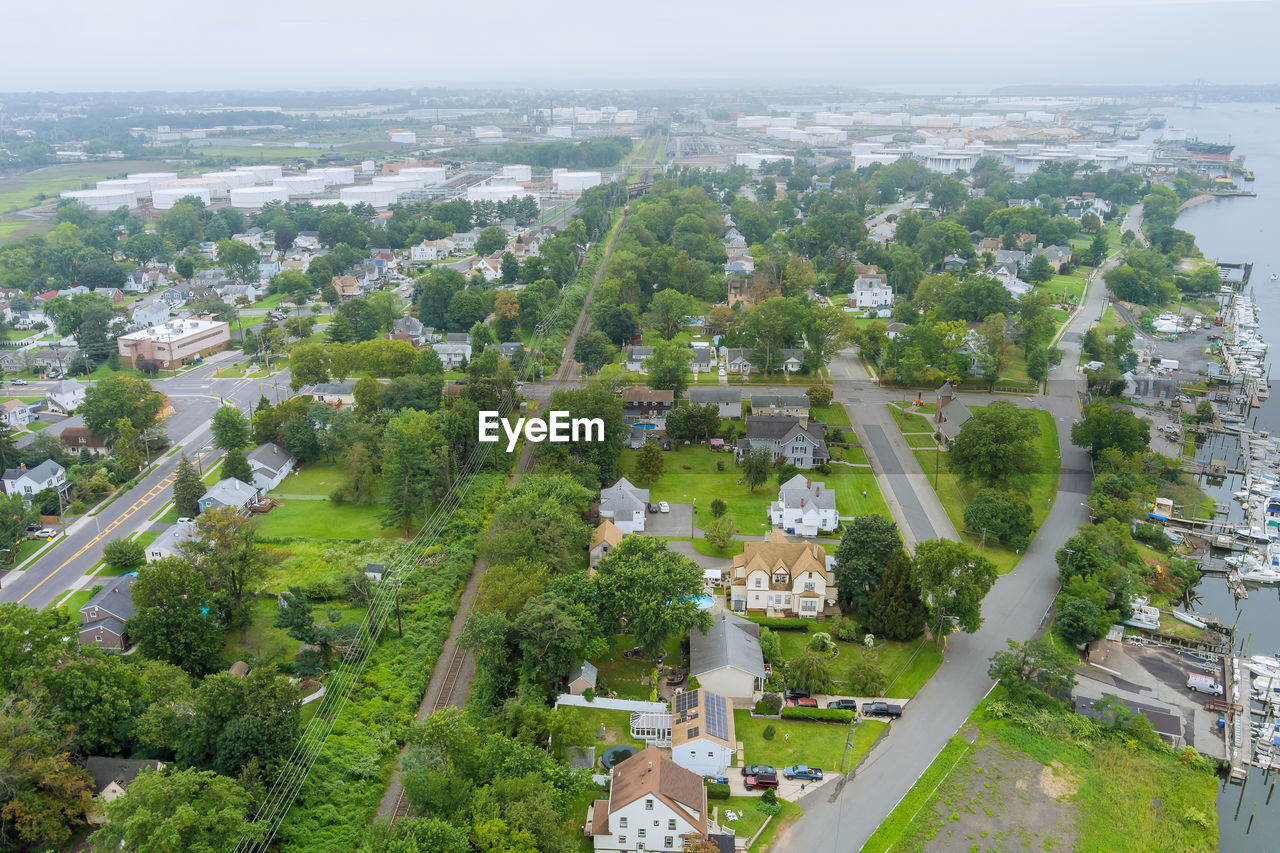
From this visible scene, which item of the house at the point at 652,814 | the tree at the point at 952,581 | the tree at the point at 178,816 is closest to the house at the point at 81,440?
the tree at the point at 178,816

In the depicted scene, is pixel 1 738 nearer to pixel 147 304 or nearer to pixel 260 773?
pixel 260 773

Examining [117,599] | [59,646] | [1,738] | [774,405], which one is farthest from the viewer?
[774,405]

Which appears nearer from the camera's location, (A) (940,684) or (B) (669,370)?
(A) (940,684)

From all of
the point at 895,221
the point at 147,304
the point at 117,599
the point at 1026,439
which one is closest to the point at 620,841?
the point at 117,599

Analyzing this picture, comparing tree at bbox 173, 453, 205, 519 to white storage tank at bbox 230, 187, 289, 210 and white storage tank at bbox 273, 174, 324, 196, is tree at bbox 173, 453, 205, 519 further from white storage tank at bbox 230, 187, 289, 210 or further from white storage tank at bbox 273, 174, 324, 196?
white storage tank at bbox 273, 174, 324, 196

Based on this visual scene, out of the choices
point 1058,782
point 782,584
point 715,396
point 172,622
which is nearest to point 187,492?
point 172,622

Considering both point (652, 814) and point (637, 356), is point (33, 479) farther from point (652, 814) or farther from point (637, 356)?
point (652, 814)
